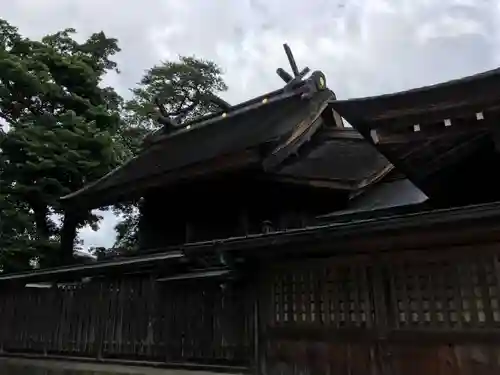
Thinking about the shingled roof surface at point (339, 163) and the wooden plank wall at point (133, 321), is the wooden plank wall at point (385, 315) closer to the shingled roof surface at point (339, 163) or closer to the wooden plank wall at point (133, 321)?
the wooden plank wall at point (133, 321)

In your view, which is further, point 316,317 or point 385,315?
point 316,317

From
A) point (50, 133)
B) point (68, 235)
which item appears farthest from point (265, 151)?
point (68, 235)

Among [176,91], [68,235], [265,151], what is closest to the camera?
[265,151]

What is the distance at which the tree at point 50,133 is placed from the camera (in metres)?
13.1

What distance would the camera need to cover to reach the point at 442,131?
4551 millimetres

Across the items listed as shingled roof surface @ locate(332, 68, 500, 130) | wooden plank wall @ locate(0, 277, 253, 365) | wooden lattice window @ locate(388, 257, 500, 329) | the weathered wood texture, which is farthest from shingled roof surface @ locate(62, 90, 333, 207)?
wooden lattice window @ locate(388, 257, 500, 329)

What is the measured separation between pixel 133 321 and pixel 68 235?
7940 mm

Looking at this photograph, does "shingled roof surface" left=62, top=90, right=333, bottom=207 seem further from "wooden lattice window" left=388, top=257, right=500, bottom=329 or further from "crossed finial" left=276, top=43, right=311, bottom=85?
"wooden lattice window" left=388, top=257, right=500, bottom=329

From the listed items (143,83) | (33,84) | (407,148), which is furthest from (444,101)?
(143,83)

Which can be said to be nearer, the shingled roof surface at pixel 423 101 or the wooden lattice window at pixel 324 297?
the shingled roof surface at pixel 423 101

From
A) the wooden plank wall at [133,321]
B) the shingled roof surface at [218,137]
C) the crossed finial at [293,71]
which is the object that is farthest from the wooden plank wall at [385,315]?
the crossed finial at [293,71]

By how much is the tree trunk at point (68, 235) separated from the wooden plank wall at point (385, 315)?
969cm

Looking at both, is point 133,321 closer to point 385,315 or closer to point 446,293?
point 385,315

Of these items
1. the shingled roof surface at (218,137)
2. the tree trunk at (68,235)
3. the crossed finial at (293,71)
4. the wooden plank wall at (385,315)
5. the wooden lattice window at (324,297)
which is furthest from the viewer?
the tree trunk at (68,235)
